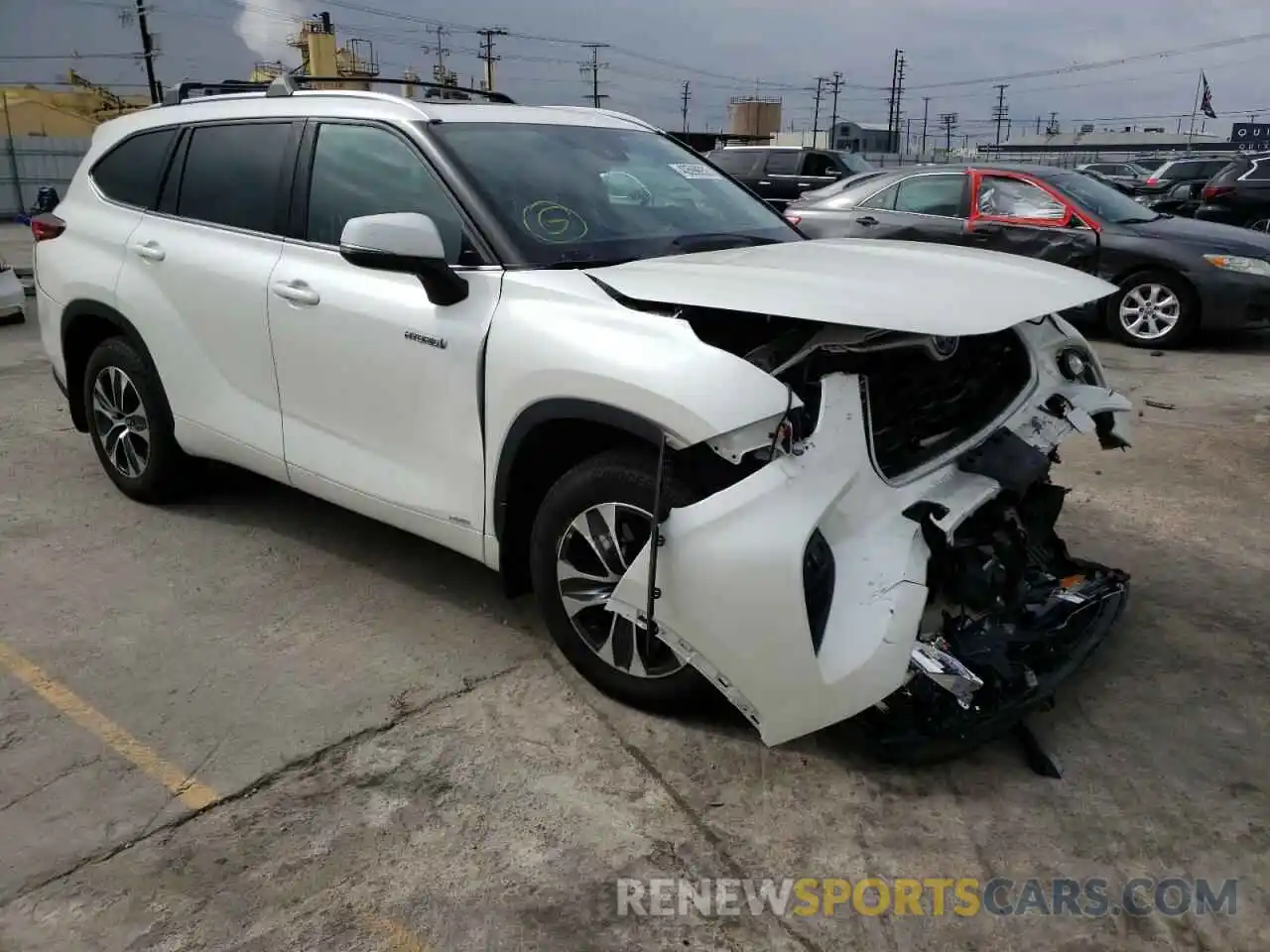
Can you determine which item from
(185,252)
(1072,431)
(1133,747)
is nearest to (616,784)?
(1133,747)

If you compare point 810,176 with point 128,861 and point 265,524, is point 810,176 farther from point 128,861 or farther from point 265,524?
point 128,861

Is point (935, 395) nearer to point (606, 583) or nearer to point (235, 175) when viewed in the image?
A: point (606, 583)

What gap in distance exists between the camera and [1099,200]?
30.8ft

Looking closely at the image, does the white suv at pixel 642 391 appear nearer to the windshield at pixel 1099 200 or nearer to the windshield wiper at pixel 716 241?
the windshield wiper at pixel 716 241

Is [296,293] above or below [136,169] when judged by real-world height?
below

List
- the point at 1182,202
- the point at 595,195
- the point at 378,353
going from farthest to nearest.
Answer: the point at 1182,202 → the point at 595,195 → the point at 378,353

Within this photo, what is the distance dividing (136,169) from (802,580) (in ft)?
12.7

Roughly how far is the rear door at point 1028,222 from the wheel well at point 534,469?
22.4ft

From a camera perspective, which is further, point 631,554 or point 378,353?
point 378,353

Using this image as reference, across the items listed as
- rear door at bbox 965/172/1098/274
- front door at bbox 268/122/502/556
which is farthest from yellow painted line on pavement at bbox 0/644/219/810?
rear door at bbox 965/172/1098/274

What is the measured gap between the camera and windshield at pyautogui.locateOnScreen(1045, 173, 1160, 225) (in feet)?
30.1

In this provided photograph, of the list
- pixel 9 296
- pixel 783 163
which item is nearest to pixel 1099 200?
pixel 783 163

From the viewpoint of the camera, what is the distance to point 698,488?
9.10 feet

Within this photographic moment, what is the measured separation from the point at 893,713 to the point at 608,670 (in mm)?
867
